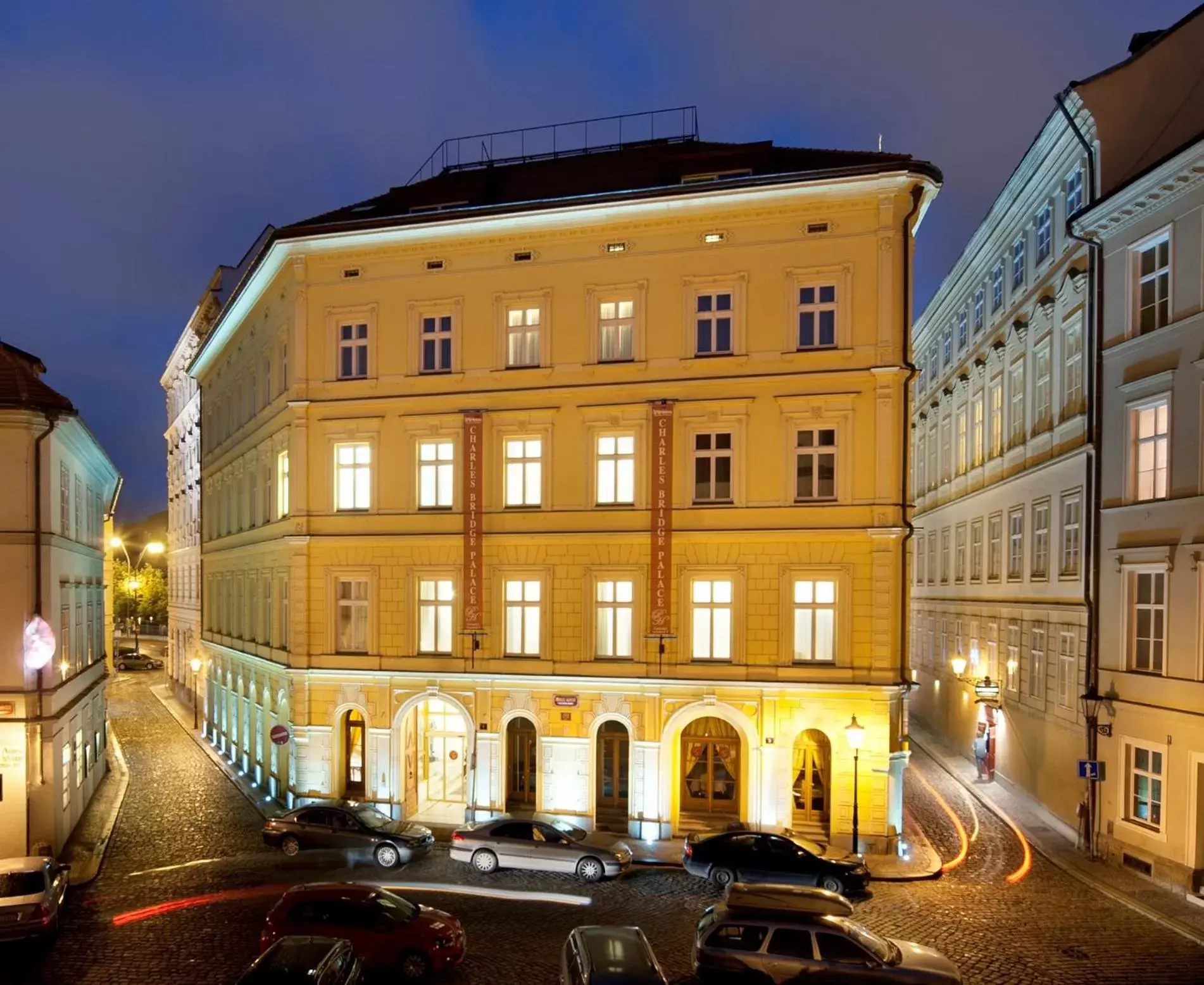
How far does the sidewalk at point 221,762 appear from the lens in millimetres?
28062

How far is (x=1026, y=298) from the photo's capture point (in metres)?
28.9

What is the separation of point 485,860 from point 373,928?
623 cm

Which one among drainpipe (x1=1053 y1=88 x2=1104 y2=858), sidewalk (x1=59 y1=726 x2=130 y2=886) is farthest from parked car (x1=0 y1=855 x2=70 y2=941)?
drainpipe (x1=1053 y1=88 x2=1104 y2=858)

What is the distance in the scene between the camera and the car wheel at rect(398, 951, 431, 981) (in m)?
15.4

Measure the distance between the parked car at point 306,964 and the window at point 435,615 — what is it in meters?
12.1

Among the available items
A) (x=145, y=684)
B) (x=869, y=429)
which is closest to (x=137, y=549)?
(x=145, y=684)

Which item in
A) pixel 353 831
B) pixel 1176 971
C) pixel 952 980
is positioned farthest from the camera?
pixel 353 831

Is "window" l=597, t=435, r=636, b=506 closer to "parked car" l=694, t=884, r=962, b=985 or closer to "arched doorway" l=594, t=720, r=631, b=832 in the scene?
"arched doorway" l=594, t=720, r=631, b=832

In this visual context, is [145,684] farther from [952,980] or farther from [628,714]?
[952,980]

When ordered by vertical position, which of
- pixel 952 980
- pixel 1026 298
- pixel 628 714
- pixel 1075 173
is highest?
pixel 1075 173

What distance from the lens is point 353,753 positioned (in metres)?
26.8

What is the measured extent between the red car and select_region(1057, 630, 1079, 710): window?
1889 centimetres

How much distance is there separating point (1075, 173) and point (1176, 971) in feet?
68.0

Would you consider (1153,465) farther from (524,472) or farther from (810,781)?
(524,472)
